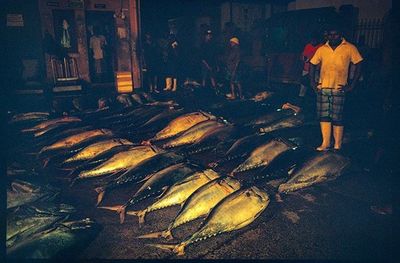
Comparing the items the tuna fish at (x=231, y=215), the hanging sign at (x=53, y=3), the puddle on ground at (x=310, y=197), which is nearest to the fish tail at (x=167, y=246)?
the tuna fish at (x=231, y=215)

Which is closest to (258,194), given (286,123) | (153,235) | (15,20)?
(153,235)

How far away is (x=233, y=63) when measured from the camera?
35.8 feet

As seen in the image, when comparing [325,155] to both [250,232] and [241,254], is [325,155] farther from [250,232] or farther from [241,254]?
[241,254]

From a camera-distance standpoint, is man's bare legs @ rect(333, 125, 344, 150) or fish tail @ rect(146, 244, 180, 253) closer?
fish tail @ rect(146, 244, 180, 253)

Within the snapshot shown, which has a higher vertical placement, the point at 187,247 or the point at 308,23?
the point at 308,23

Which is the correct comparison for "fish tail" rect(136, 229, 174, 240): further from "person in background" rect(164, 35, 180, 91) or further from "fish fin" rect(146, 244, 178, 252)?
"person in background" rect(164, 35, 180, 91)

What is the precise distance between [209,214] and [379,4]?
53.0ft

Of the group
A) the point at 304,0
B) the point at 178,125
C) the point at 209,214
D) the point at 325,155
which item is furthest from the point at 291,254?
the point at 304,0

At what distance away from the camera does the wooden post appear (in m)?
12.4

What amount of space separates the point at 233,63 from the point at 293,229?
761cm

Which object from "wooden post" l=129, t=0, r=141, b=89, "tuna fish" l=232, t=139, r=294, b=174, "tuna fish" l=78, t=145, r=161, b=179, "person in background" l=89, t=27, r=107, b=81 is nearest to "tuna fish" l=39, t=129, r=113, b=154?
"tuna fish" l=78, t=145, r=161, b=179

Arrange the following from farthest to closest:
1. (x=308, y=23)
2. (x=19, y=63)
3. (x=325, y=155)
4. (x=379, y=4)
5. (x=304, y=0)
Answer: (x=304, y=0) < (x=379, y=4) < (x=308, y=23) < (x=19, y=63) < (x=325, y=155)

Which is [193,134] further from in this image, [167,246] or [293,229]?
[167,246]

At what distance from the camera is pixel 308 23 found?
47.5 feet
